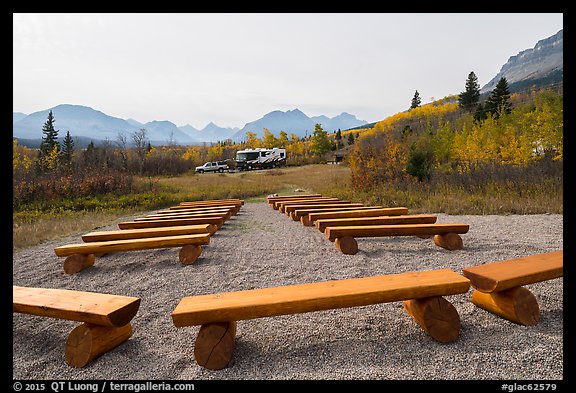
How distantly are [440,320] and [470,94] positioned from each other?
71.1 m

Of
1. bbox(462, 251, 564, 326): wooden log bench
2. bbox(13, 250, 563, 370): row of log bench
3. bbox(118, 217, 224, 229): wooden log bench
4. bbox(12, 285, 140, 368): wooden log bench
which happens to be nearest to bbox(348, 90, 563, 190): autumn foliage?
bbox(118, 217, 224, 229): wooden log bench

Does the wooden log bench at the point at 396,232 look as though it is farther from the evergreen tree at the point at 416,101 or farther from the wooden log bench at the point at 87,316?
the evergreen tree at the point at 416,101

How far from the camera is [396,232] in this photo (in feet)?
13.6

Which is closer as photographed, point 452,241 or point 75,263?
point 75,263

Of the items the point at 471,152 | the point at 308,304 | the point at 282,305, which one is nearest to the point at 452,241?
the point at 308,304

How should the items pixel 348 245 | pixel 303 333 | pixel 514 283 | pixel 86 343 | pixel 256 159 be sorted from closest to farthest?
pixel 86 343 < pixel 514 283 < pixel 303 333 < pixel 348 245 < pixel 256 159

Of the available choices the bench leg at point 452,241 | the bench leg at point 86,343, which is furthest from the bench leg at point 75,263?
the bench leg at point 452,241

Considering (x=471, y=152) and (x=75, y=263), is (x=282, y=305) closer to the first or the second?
(x=75, y=263)

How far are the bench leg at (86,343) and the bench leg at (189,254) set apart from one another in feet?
6.57

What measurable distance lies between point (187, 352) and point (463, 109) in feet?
231

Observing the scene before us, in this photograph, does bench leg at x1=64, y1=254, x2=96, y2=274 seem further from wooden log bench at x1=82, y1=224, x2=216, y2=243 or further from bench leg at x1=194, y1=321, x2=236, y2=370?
bench leg at x1=194, y1=321, x2=236, y2=370

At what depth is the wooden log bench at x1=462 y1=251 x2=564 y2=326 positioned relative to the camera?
218 centimetres

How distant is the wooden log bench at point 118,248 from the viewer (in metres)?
3.93
